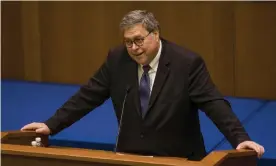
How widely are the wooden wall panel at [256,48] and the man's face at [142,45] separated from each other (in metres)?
1.51

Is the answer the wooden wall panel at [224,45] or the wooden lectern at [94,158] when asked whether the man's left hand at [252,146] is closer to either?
the wooden lectern at [94,158]

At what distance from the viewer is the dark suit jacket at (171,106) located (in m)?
2.33

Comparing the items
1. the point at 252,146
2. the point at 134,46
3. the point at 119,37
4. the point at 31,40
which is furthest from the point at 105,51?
the point at 252,146

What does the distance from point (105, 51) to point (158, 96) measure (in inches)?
76.5

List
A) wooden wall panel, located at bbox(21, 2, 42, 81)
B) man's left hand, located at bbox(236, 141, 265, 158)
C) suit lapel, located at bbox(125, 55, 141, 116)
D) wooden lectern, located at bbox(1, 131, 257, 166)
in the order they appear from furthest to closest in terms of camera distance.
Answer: wooden wall panel, located at bbox(21, 2, 42, 81)
suit lapel, located at bbox(125, 55, 141, 116)
man's left hand, located at bbox(236, 141, 265, 158)
wooden lectern, located at bbox(1, 131, 257, 166)

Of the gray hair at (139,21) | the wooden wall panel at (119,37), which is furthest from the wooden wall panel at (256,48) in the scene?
the gray hair at (139,21)

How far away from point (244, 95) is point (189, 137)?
1.56 metres

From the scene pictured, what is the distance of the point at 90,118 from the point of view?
3.57 m

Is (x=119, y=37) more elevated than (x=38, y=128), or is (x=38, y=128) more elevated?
(x=119, y=37)

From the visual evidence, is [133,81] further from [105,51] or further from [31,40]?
[31,40]

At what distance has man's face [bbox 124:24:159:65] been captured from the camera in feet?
7.42

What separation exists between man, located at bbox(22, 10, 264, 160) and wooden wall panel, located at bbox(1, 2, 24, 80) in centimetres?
215

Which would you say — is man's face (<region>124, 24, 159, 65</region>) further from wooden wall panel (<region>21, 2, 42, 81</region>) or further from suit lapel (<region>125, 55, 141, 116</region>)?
Result: wooden wall panel (<region>21, 2, 42, 81</region>)

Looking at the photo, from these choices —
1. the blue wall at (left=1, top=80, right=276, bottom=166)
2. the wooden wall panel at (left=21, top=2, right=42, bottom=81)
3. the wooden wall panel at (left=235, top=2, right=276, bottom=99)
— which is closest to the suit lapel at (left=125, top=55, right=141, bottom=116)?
the blue wall at (left=1, top=80, right=276, bottom=166)
